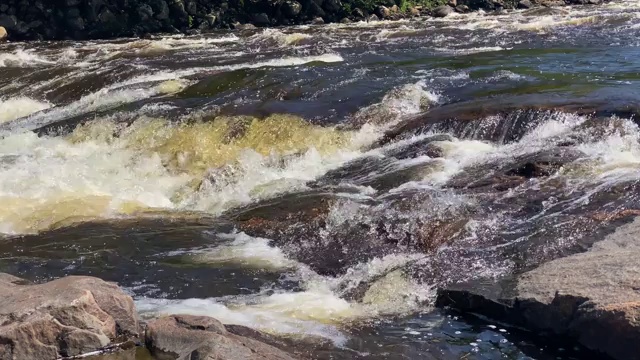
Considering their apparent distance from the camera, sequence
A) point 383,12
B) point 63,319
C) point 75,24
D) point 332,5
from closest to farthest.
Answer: point 63,319, point 75,24, point 332,5, point 383,12

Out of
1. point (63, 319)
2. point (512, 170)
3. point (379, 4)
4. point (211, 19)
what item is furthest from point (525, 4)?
point (63, 319)

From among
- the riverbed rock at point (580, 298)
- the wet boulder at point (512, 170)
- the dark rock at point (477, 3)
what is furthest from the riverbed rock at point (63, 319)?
the dark rock at point (477, 3)

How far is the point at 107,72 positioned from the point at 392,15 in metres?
16.0

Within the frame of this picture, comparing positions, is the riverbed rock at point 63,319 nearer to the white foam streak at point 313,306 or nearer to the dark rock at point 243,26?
the white foam streak at point 313,306

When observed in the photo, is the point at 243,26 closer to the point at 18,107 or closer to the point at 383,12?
the point at 383,12

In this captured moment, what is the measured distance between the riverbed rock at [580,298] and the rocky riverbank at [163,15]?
23588 millimetres

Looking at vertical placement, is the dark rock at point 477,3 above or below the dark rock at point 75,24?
below

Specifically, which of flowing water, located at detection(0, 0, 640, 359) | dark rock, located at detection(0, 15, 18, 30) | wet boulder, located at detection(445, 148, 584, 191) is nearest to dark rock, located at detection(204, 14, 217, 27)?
dark rock, located at detection(0, 15, 18, 30)

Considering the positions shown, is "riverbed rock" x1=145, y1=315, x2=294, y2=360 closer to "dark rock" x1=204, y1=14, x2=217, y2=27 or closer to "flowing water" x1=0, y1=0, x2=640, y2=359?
"flowing water" x1=0, y1=0, x2=640, y2=359

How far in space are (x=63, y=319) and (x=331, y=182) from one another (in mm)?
5507

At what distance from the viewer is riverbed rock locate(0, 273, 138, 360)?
15.7 feet

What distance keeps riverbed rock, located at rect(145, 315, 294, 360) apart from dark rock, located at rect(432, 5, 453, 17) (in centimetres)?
2669

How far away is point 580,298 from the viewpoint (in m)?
5.34

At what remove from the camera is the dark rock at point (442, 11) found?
30125mm
